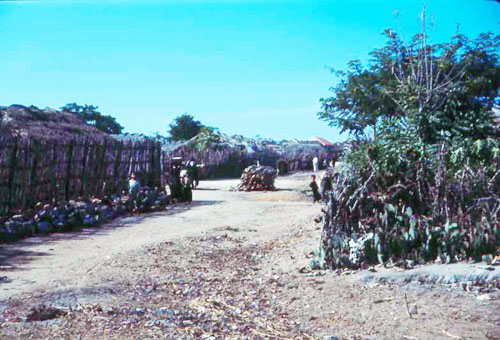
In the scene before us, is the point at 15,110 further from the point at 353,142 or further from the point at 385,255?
the point at 385,255

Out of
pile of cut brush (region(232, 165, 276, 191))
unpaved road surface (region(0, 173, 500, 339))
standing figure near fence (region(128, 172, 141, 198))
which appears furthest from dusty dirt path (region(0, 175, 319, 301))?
pile of cut brush (region(232, 165, 276, 191))

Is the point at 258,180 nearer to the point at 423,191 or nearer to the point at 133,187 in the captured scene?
the point at 133,187

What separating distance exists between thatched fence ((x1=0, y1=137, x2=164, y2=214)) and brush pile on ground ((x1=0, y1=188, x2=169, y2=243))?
561 mm

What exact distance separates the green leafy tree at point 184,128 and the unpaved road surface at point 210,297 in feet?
147

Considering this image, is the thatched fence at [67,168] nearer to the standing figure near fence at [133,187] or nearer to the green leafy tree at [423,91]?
the standing figure near fence at [133,187]

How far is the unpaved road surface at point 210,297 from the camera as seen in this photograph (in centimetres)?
356

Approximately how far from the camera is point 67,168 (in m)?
10.9

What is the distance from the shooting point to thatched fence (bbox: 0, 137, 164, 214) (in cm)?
898

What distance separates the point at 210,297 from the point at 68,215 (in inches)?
209

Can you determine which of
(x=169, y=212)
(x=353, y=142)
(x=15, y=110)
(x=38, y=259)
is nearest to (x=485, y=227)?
(x=353, y=142)

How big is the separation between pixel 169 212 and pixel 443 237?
798 cm

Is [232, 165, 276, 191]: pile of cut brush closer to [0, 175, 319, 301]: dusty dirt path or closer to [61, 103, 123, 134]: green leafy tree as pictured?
[0, 175, 319, 301]: dusty dirt path

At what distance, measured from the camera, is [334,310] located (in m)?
4.04

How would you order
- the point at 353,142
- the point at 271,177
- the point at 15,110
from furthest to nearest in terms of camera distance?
the point at 271,177
the point at 15,110
the point at 353,142
